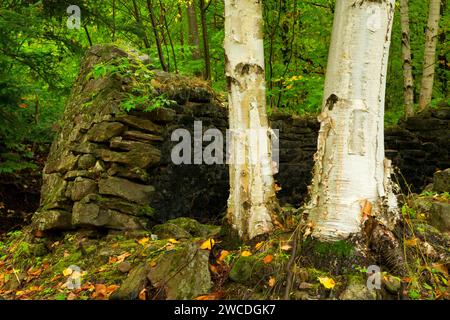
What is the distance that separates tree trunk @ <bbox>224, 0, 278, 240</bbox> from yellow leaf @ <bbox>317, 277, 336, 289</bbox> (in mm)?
803

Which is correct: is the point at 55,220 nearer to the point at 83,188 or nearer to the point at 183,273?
the point at 83,188

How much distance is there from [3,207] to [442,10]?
45.4 ft

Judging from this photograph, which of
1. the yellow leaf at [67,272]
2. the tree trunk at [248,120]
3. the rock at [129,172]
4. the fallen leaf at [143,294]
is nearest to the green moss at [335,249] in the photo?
the tree trunk at [248,120]

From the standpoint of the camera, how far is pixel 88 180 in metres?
5.34

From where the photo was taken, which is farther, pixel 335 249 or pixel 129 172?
pixel 129 172

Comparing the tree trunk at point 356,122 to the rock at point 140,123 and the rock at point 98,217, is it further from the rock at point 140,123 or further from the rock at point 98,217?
the rock at point 140,123

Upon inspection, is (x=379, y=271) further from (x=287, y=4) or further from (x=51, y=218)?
(x=287, y=4)

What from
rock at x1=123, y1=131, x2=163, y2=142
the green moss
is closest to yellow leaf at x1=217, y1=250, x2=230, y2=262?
the green moss

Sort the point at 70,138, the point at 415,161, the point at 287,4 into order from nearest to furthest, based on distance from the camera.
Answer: the point at 70,138, the point at 415,161, the point at 287,4

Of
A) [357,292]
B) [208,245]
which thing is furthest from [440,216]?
[208,245]

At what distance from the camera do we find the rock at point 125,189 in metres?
5.25

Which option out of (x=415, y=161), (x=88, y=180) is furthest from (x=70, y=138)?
(x=415, y=161)

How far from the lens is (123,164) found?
5.46 m

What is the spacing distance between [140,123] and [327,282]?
346 centimetres
